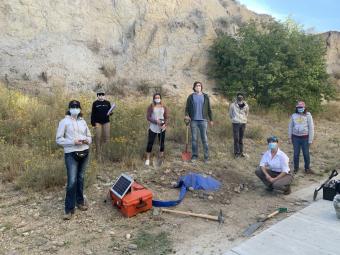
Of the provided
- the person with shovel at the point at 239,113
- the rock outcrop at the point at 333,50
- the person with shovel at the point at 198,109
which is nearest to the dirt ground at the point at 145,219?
the person with shovel at the point at 198,109

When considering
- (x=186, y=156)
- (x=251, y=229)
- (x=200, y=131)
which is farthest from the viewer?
(x=186, y=156)

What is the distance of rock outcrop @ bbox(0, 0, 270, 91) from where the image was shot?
1411cm

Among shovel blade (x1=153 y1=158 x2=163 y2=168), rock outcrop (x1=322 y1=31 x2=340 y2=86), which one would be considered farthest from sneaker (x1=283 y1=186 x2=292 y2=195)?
rock outcrop (x1=322 y1=31 x2=340 y2=86)

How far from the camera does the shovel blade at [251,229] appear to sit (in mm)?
5769

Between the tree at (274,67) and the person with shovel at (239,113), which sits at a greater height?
the tree at (274,67)

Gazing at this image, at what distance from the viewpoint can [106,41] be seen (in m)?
16.1

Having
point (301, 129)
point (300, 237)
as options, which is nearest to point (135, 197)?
point (300, 237)

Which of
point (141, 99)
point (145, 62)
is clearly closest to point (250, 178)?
point (141, 99)

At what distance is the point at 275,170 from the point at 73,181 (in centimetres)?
376

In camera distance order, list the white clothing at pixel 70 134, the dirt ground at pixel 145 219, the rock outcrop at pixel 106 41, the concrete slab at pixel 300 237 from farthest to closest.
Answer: the rock outcrop at pixel 106 41 → the white clothing at pixel 70 134 → the dirt ground at pixel 145 219 → the concrete slab at pixel 300 237

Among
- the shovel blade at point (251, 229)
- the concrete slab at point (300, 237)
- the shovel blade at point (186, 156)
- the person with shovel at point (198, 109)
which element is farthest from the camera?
the shovel blade at point (186, 156)

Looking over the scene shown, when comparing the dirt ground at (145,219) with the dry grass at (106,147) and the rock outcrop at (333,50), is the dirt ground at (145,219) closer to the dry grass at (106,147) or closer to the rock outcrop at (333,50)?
the dry grass at (106,147)

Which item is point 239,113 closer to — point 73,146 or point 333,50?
point 73,146

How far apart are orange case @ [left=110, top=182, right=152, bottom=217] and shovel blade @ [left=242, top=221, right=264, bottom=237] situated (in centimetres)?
158
